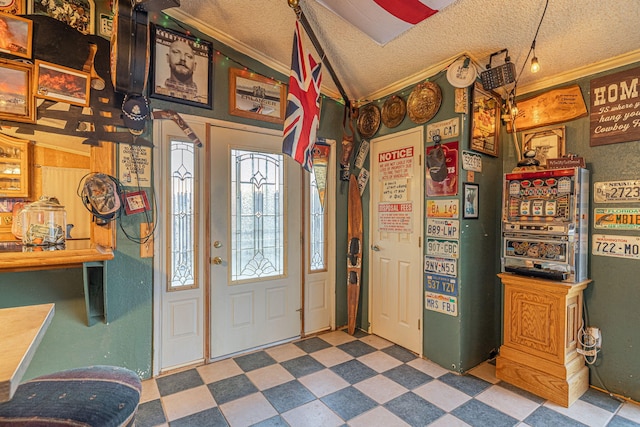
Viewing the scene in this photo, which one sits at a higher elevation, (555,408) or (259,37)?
(259,37)

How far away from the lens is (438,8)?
2059mm

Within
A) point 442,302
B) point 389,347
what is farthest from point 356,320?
point 442,302

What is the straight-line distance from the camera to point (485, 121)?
109 inches

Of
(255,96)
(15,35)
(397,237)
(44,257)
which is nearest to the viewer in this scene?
(44,257)

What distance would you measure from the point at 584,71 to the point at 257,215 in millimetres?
2895

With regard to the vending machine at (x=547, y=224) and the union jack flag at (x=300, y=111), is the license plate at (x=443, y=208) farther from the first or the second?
the union jack flag at (x=300, y=111)

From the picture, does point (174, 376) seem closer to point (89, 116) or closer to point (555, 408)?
point (89, 116)

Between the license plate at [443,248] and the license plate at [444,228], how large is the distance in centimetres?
5

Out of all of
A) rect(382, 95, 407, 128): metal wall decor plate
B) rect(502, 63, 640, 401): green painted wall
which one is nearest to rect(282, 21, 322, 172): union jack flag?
rect(382, 95, 407, 128): metal wall decor plate

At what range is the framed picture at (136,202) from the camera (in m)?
2.38

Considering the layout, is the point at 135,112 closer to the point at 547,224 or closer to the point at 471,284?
the point at 471,284

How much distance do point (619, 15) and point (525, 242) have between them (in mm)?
1533

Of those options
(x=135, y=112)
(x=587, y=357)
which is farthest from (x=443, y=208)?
(x=135, y=112)

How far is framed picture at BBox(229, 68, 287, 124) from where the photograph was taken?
285 cm
